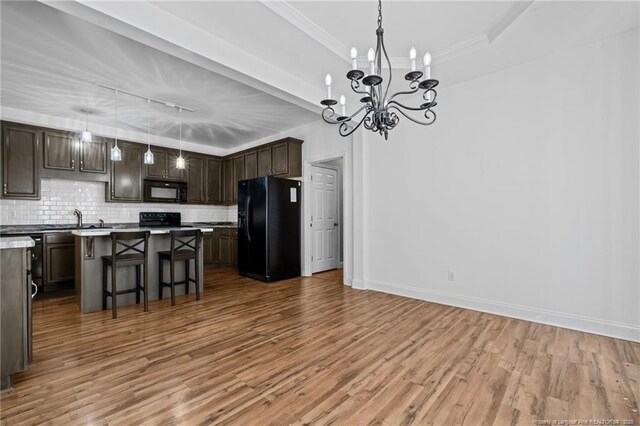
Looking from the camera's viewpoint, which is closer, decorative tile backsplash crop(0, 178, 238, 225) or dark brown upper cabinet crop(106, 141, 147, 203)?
decorative tile backsplash crop(0, 178, 238, 225)

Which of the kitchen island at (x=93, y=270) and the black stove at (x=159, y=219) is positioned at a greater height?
the black stove at (x=159, y=219)

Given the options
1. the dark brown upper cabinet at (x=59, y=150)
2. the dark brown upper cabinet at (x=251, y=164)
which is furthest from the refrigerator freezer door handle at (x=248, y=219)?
the dark brown upper cabinet at (x=59, y=150)

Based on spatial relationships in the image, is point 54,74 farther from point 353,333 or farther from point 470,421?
point 470,421

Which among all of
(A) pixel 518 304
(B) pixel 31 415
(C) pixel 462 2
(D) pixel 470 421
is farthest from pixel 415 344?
(C) pixel 462 2

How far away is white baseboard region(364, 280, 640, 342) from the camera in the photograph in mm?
2723

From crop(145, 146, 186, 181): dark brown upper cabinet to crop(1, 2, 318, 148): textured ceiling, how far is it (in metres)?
0.38

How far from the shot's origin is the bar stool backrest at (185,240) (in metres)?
3.76

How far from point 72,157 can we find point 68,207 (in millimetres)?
865

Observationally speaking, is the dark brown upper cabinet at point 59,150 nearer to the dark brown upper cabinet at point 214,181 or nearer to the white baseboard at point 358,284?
the dark brown upper cabinet at point 214,181

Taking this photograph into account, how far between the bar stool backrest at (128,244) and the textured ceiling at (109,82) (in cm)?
187

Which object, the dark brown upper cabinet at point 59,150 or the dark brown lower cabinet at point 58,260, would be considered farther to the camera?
the dark brown upper cabinet at point 59,150

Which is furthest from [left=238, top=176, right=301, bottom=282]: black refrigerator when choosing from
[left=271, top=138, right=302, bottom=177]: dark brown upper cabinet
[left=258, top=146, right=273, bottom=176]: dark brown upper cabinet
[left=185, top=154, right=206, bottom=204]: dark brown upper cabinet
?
[left=185, top=154, right=206, bottom=204]: dark brown upper cabinet

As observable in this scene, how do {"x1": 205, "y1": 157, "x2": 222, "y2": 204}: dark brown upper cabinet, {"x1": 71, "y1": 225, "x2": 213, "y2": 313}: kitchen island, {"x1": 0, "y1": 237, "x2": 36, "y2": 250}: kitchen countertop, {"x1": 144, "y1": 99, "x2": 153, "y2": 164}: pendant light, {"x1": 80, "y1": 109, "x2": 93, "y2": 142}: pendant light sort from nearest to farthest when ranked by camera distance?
{"x1": 0, "y1": 237, "x2": 36, "y2": 250}: kitchen countertop → {"x1": 71, "y1": 225, "x2": 213, "y2": 313}: kitchen island → {"x1": 80, "y1": 109, "x2": 93, "y2": 142}: pendant light → {"x1": 144, "y1": 99, "x2": 153, "y2": 164}: pendant light → {"x1": 205, "y1": 157, "x2": 222, "y2": 204}: dark brown upper cabinet

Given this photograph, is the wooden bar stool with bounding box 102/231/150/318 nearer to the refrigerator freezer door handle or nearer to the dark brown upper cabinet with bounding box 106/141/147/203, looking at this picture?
the refrigerator freezer door handle
